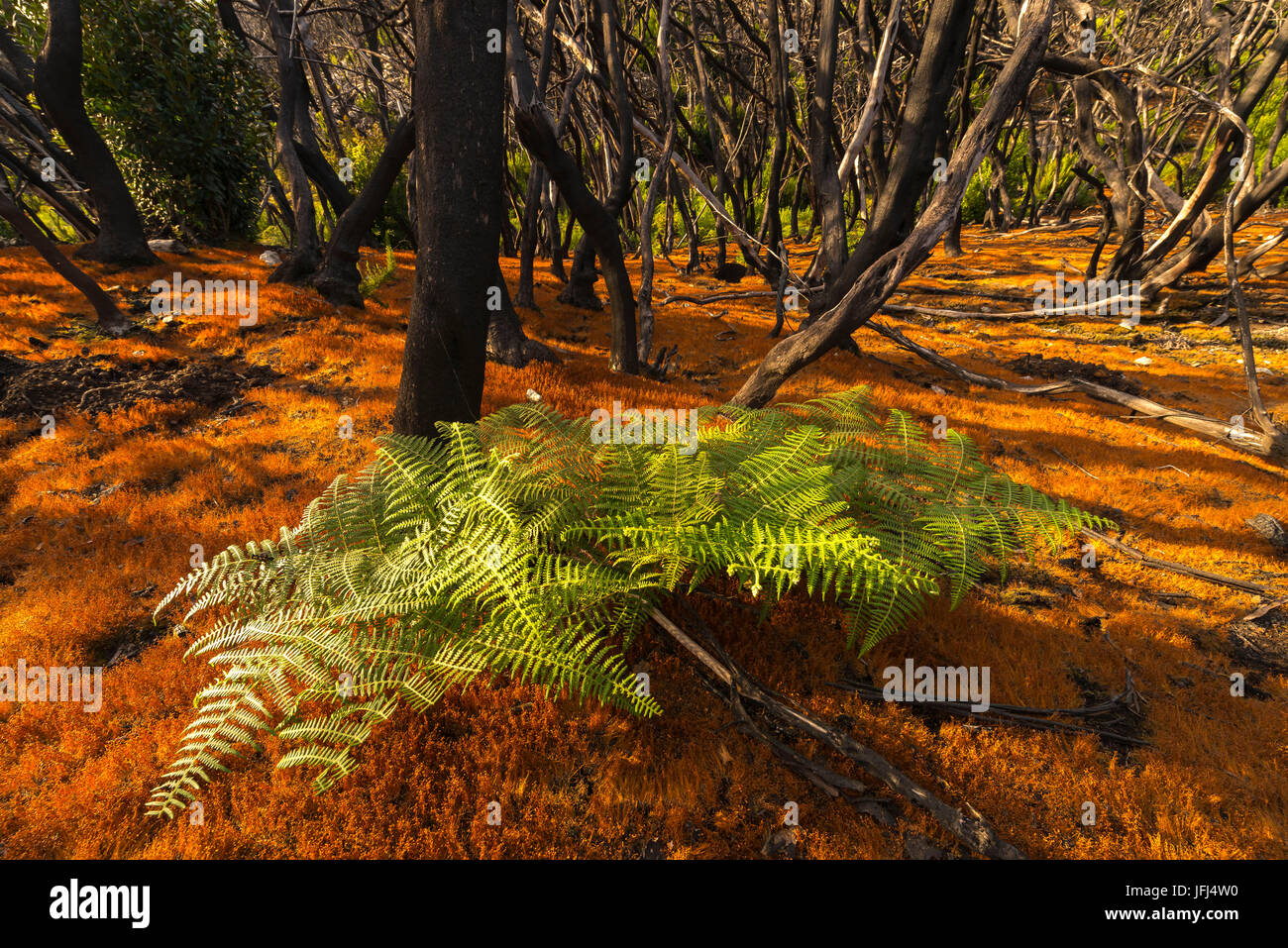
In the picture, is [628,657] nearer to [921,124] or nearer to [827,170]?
[921,124]

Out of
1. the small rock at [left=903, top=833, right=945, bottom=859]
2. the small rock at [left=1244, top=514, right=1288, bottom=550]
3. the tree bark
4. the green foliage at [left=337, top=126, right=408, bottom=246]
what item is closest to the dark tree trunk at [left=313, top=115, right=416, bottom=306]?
the tree bark

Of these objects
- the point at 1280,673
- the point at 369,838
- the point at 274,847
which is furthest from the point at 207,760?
the point at 1280,673

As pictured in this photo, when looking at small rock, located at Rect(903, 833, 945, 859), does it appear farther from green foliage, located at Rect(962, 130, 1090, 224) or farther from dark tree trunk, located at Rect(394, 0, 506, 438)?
green foliage, located at Rect(962, 130, 1090, 224)

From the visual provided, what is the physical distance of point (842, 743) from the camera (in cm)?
207

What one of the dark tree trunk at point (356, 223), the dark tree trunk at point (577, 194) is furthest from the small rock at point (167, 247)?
the dark tree trunk at point (577, 194)

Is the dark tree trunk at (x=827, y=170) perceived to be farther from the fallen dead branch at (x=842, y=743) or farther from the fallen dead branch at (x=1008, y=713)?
the fallen dead branch at (x=842, y=743)

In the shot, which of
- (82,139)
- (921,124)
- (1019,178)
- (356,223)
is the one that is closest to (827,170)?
(921,124)

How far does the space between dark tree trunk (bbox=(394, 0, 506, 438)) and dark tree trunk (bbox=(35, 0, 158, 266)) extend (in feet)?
31.9

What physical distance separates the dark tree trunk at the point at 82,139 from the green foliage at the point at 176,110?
2.12 m

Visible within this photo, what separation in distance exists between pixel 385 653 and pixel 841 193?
862cm

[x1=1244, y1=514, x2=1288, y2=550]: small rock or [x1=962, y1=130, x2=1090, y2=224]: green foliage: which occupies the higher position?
[x1=962, y1=130, x2=1090, y2=224]: green foliage

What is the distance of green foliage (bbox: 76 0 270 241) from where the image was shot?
10.1m

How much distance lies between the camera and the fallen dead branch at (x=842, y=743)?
1.82 metres
